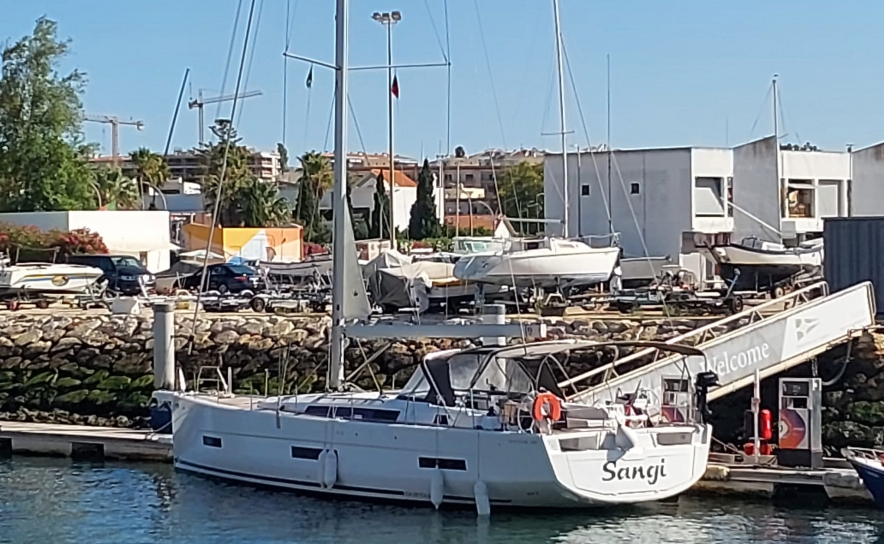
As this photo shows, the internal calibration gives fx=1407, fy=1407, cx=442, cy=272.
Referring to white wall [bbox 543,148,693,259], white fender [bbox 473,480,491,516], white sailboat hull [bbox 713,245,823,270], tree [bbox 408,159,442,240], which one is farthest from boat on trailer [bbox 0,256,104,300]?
tree [bbox 408,159,442,240]

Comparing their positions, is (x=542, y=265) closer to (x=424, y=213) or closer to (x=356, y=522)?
(x=356, y=522)

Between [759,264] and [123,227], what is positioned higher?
[123,227]

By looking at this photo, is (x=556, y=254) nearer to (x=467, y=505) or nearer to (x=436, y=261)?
(x=436, y=261)

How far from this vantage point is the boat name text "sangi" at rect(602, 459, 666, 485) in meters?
19.7

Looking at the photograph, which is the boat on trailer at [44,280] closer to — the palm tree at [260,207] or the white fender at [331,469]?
the white fender at [331,469]

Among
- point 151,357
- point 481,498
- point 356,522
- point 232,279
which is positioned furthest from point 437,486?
point 232,279

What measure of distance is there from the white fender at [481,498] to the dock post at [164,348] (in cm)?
846

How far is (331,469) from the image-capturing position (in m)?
21.3

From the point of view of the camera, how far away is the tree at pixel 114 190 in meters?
75.2

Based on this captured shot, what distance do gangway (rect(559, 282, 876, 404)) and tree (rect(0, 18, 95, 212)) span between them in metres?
45.5

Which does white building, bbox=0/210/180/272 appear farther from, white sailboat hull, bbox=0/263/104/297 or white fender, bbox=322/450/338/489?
Answer: white fender, bbox=322/450/338/489

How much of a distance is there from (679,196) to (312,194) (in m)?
36.2

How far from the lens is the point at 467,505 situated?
67.1ft

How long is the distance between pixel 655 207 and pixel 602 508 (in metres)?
39.3
